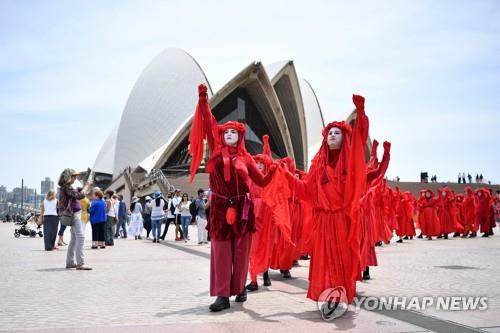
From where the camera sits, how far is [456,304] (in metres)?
5.21

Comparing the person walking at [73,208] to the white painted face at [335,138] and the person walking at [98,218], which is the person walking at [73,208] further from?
the white painted face at [335,138]

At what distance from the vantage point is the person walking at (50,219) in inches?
476

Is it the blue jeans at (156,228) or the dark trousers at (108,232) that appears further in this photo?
the blue jeans at (156,228)

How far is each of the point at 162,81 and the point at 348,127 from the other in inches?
1622

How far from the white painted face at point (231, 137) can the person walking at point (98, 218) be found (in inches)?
316

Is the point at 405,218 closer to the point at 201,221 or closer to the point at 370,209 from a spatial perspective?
the point at 201,221

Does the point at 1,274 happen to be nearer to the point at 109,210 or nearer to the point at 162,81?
the point at 109,210

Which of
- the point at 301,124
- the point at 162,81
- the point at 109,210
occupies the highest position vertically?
the point at 162,81

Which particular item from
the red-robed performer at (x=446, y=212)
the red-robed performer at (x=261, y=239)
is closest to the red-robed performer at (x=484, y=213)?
the red-robed performer at (x=446, y=212)

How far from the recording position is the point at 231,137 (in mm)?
5609

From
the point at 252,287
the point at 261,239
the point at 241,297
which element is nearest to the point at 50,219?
the point at 261,239

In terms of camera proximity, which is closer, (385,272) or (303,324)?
(303,324)

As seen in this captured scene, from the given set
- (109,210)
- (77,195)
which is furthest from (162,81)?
(77,195)

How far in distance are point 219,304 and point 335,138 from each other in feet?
6.33
